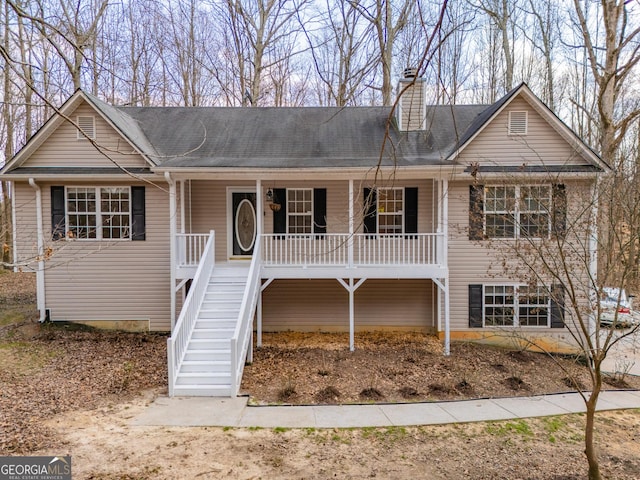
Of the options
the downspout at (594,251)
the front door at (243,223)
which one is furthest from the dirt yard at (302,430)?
the front door at (243,223)

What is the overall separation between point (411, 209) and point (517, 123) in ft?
11.4

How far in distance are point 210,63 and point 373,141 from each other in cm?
1428

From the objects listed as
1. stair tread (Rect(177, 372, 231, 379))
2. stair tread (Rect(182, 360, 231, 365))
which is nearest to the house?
stair tread (Rect(182, 360, 231, 365))

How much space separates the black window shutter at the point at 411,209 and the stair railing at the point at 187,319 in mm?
5215

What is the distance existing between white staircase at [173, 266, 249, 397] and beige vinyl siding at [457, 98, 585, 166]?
6.67 metres

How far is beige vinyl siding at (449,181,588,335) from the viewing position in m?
10.0

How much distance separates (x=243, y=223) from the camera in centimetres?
1085

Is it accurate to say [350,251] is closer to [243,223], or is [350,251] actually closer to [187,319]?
[243,223]

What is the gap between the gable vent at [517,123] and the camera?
32.7 ft

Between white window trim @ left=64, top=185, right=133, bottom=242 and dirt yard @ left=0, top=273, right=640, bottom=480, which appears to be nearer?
dirt yard @ left=0, top=273, right=640, bottom=480

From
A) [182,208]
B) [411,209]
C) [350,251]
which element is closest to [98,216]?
[182,208]

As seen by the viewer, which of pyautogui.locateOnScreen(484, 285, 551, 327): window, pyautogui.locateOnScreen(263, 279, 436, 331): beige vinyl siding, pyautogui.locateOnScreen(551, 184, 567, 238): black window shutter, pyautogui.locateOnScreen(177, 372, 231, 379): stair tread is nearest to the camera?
pyautogui.locateOnScreen(551, 184, 567, 238): black window shutter

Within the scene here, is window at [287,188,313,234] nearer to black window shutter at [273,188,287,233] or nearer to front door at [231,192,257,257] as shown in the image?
black window shutter at [273,188,287,233]

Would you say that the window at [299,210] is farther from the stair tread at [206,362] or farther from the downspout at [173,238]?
the stair tread at [206,362]
